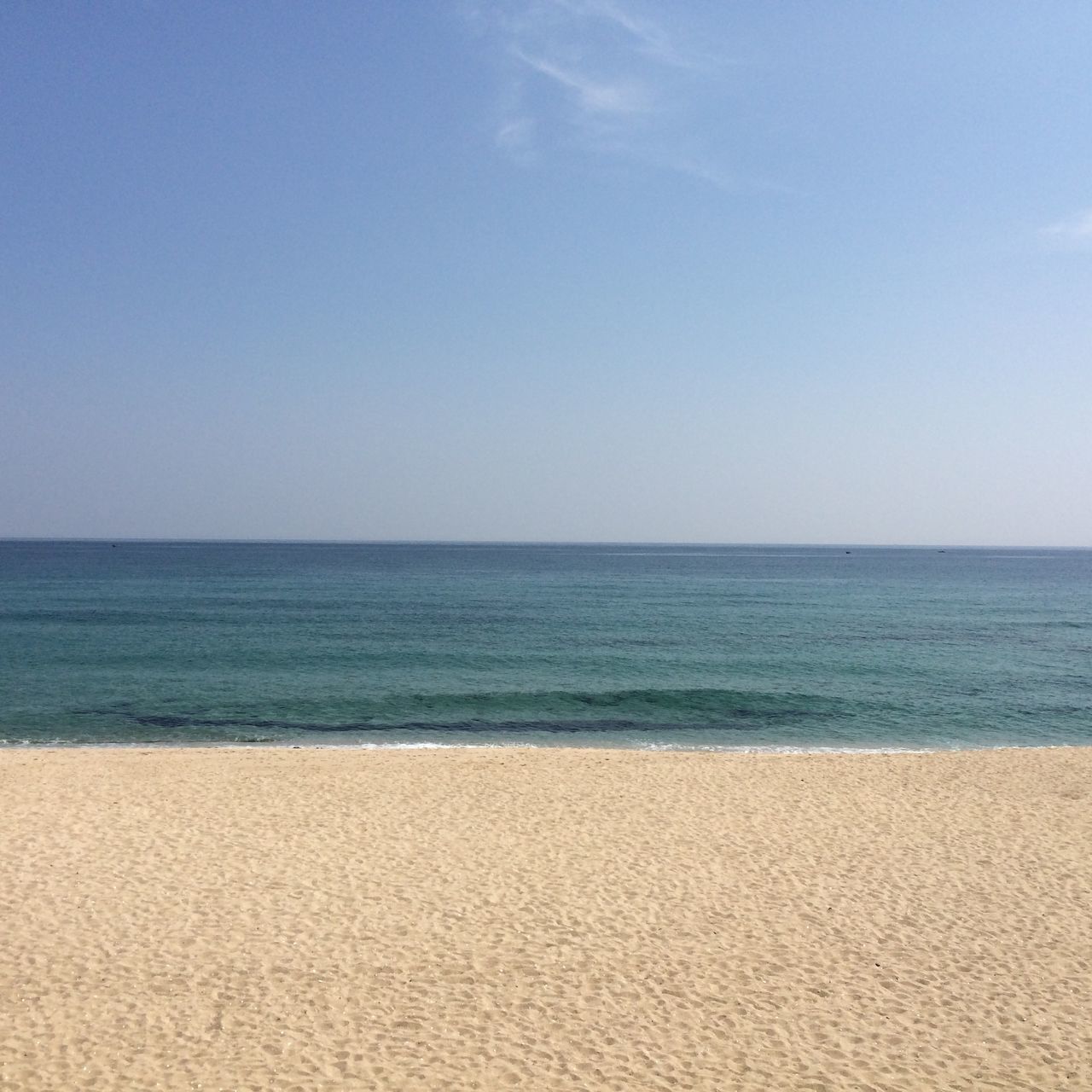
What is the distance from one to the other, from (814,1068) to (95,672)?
108ft

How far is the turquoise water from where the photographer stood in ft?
85.3

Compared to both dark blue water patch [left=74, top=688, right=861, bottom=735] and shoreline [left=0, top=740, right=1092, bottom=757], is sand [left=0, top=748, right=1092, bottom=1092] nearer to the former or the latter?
shoreline [left=0, top=740, right=1092, bottom=757]

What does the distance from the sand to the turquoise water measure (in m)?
8.42

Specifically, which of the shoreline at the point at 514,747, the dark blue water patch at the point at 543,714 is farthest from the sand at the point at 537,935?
the dark blue water patch at the point at 543,714

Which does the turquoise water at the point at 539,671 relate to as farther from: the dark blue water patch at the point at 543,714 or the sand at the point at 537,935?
the sand at the point at 537,935

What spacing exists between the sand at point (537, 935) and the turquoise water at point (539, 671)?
8423 millimetres

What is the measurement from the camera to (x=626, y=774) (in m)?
18.6

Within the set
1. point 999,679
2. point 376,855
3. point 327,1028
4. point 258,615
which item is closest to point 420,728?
point 376,855

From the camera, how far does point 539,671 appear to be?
117 feet

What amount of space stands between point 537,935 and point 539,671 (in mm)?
25231

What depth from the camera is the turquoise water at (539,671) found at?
26000 mm

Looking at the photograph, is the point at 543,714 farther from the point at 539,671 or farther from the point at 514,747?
the point at 539,671

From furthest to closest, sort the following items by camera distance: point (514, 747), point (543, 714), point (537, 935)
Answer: point (543, 714)
point (514, 747)
point (537, 935)

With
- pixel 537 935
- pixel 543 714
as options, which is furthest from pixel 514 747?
pixel 537 935
